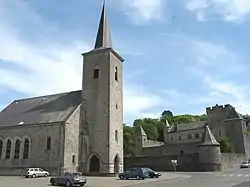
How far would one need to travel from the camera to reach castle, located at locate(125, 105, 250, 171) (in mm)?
52344

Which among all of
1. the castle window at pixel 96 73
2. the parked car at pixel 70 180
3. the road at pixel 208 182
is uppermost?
the castle window at pixel 96 73

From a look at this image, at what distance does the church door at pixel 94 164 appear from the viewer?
41144mm

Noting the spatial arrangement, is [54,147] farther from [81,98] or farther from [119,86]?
[119,86]

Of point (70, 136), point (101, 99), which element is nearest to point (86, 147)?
point (70, 136)

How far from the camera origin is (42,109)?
45562 millimetres

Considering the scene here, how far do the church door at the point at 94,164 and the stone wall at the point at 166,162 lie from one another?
1790 cm

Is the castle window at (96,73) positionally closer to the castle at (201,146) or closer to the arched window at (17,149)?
the arched window at (17,149)

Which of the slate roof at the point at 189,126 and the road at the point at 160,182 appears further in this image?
the slate roof at the point at 189,126

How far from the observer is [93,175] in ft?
124

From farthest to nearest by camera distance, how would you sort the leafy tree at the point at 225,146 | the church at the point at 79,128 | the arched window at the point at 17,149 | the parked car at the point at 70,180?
the leafy tree at the point at 225,146 → the arched window at the point at 17,149 → the church at the point at 79,128 → the parked car at the point at 70,180

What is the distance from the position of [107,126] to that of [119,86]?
731cm

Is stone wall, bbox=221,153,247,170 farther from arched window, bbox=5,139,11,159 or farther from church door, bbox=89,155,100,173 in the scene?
arched window, bbox=5,139,11,159

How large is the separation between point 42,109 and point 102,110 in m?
9.84

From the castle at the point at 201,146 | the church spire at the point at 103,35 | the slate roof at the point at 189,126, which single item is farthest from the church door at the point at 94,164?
the slate roof at the point at 189,126
